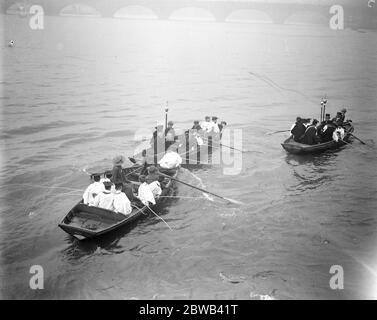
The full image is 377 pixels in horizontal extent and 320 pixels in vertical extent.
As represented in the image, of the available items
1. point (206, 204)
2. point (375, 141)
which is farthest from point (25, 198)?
point (375, 141)

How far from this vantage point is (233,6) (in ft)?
329

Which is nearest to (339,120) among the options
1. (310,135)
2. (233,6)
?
(310,135)

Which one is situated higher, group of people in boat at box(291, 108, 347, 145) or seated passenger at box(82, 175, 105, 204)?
group of people in boat at box(291, 108, 347, 145)

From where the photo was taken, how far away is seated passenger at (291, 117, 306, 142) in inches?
885

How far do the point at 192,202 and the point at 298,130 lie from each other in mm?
9012

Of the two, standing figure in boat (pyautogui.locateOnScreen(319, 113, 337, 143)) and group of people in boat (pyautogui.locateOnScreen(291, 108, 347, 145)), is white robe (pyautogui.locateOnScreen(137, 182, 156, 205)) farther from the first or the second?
standing figure in boat (pyautogui.locateOnScreen(319, 113, 337, 143))

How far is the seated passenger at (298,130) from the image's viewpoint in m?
22.5

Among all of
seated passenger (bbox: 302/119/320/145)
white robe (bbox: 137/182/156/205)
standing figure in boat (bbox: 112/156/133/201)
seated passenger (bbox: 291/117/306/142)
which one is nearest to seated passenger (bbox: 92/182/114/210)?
standing figure in boat (bbox: 112/156/133/201)

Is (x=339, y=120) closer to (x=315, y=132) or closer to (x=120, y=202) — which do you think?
(x=315, y=132)

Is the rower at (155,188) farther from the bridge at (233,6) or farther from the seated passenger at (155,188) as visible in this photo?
the bridge at (233,6)

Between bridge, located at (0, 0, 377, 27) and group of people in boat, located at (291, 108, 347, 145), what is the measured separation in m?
67.7

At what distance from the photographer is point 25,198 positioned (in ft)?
57.4
